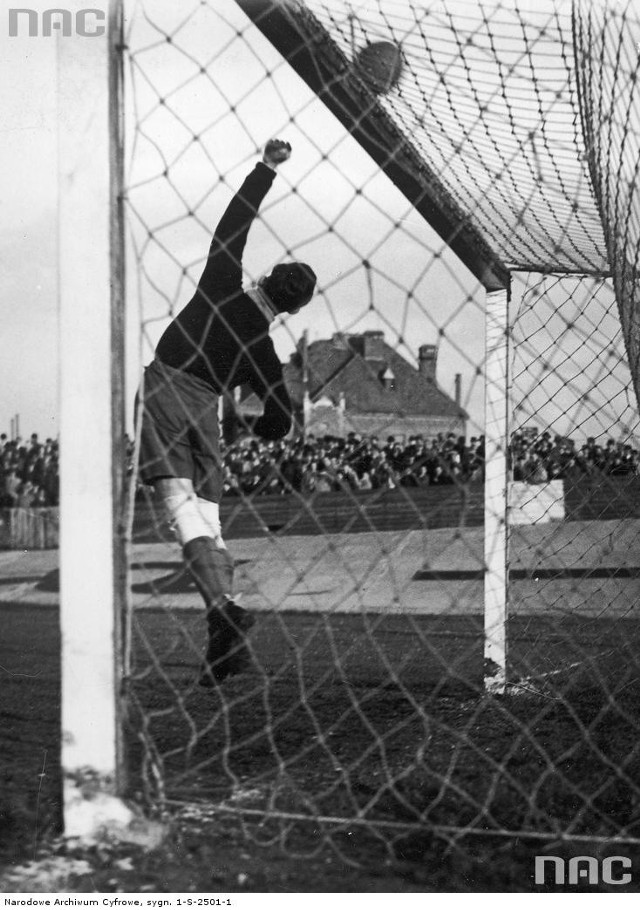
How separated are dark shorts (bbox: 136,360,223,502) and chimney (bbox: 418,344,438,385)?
633 millimetres

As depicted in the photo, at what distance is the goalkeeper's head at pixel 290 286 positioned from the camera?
2.47 meters

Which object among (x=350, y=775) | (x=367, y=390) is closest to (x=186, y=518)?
(x=350, y=775)

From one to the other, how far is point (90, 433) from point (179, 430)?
1.26 ft

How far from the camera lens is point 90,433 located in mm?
1983

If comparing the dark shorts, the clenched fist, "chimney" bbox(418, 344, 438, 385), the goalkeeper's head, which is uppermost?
the clenched fist

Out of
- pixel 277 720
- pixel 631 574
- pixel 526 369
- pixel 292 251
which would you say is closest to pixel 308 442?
pixel 631 574

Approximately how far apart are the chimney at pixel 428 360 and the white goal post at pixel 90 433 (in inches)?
37.1

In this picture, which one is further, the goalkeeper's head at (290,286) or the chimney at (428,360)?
the chimney at (428,360)

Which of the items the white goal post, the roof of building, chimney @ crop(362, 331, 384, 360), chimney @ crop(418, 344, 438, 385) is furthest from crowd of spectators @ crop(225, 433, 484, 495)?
the white goal post

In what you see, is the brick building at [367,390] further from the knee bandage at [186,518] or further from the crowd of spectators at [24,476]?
the crowd of spectators at [24,476]

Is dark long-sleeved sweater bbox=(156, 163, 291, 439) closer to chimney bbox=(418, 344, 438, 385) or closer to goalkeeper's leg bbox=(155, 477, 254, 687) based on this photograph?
goalkeeper's leg bbox=(155, 477, 254, 687)

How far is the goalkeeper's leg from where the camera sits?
2348 millimetres

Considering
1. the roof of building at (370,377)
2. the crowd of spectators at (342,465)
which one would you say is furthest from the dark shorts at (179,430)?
the crowd of spectators at (342,465)

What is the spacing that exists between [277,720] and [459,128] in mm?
2181
